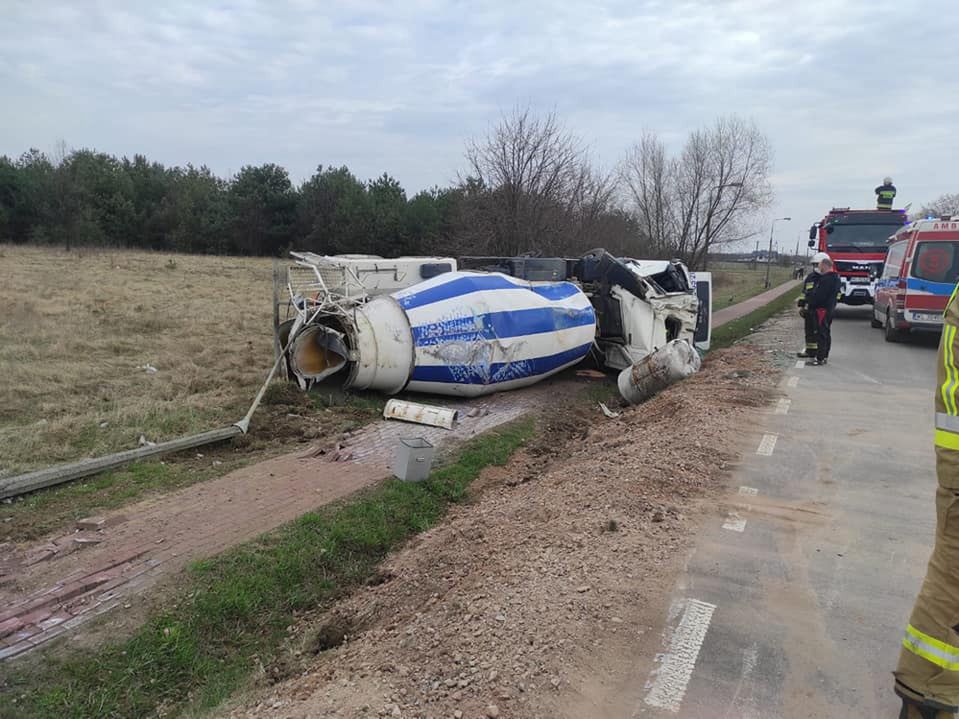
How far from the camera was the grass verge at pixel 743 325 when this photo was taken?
15657 mm

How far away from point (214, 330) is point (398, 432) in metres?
8.19

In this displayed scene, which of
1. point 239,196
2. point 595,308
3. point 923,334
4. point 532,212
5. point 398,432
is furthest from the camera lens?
point 239,196

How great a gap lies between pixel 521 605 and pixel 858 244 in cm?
1910

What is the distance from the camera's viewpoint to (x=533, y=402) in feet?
28.8

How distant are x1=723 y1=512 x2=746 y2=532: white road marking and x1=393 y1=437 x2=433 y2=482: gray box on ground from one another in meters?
2.51

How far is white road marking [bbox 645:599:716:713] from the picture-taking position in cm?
270

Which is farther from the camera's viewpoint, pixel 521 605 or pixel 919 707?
pixel 521 605

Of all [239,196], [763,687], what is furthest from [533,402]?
[239,196]

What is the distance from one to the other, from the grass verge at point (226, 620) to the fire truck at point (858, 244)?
17.2 m

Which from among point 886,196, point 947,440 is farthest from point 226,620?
point 886,196

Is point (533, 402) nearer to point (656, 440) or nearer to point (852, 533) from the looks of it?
point (656, 440)

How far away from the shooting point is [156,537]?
4398mm

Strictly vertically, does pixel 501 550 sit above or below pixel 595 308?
below

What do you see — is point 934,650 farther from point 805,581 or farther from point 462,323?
point 462,323
